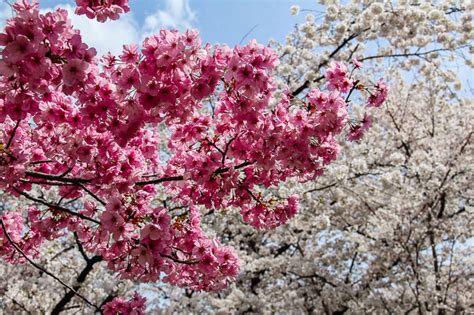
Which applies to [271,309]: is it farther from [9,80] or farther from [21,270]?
[9,80]

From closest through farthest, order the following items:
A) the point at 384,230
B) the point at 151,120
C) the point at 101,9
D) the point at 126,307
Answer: the point at 101,9, the point at 151,120, the point at 126,307, the point at 384,230

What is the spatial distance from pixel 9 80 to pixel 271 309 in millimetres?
10483

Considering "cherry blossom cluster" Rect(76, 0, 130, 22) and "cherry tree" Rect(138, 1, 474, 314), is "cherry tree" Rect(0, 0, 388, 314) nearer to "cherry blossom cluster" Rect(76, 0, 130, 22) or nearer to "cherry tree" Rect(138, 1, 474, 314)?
"cherry blossom cluster" Rect(76, 0, 130, 22)

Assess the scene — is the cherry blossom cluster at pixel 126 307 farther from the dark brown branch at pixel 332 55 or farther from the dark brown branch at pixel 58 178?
the dark brown branch at pixel 332 55

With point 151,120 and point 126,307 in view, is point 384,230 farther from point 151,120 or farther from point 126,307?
point 151,120

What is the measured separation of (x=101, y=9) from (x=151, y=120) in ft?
2.66

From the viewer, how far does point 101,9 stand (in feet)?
9.96

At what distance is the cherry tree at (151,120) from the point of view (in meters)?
2.76

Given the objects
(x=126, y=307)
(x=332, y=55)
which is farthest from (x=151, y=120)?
(x=332, y=55)

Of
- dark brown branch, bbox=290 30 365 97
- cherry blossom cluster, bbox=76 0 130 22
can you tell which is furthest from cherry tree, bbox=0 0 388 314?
dark brown branch, bbox=290 30 365 97

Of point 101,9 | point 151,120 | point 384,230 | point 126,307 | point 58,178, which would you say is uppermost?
point 384,230

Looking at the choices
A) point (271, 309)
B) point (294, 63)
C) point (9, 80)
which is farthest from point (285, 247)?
point (9, 80)

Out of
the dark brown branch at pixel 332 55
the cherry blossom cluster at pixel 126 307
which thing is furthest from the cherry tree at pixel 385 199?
the cherry blossom cluster at pixel 126 307

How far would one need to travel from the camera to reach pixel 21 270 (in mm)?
12414
